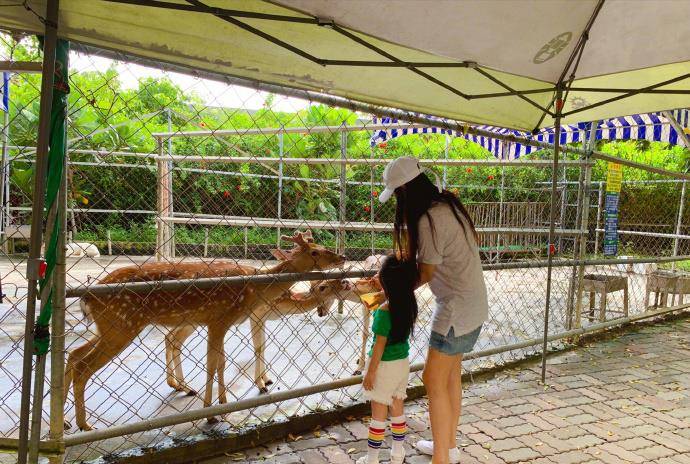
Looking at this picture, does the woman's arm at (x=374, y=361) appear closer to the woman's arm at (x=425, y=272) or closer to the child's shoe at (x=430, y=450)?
the woman's arm at (x=425, y=272)

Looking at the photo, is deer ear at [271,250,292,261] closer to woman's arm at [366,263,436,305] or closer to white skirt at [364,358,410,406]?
white skirt at [364,358,410,406]

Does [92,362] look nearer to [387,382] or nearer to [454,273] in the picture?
[387,382]

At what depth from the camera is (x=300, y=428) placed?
3631mm

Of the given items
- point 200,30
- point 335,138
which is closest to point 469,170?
point 335,138

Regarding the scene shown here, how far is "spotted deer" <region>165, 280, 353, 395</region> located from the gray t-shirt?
67.4 inches

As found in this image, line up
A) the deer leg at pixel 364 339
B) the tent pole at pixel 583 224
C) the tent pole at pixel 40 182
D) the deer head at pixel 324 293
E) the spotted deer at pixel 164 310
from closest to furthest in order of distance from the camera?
the tent pole at pixel 40 182
the spotted deer at pixel 164 310
the deer head at pixel 324 293
the deer leg at pixel 364 339
the tent pole at pixel 583 224

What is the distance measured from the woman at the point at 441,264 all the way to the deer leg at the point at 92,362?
6.60 ft

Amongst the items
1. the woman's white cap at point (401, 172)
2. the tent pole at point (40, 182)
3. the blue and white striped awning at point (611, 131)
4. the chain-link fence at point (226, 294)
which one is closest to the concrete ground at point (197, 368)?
the chain-link fence at point (226, 294)

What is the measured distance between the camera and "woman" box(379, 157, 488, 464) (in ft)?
9.09

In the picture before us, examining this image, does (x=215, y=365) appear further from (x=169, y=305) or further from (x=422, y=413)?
(x=422, y=413)

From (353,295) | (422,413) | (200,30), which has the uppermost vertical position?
(200,30)

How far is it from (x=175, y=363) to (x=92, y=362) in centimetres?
86

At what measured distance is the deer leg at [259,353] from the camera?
4.22 meters

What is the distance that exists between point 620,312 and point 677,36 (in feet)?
16.5
